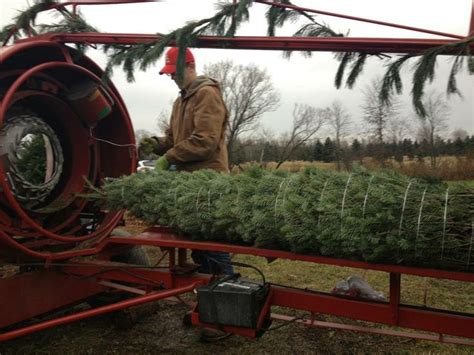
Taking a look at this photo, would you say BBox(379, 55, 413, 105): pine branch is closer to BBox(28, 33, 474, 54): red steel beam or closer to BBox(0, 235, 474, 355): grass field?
BBox(28, 33, 474, 54): red steel beam

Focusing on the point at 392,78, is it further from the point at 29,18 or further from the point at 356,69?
the point at 29,18

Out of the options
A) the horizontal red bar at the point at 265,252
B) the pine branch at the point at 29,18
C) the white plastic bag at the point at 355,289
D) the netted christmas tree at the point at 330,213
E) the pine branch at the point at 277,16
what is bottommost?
the white plastic bag at the point at 355,289

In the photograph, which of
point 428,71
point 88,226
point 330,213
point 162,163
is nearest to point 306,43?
point 428,71

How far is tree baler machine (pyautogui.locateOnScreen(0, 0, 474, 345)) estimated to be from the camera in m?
2.57

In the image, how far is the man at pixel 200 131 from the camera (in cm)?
381

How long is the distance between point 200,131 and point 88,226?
1.19 m

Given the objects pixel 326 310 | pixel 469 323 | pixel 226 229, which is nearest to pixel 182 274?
pixel 226 229

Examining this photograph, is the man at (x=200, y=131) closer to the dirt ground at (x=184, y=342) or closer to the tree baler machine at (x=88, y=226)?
the tree baler machine at (x=88, y=226)

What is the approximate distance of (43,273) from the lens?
342cm

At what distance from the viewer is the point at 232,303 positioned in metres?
2.73

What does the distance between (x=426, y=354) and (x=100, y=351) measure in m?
2.51

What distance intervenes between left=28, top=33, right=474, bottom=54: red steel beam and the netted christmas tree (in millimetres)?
640

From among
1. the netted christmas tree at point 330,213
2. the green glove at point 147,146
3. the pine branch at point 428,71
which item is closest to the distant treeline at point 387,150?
the netted christmas tree at point 330,213

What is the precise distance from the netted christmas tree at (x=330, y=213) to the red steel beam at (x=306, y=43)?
640mm
